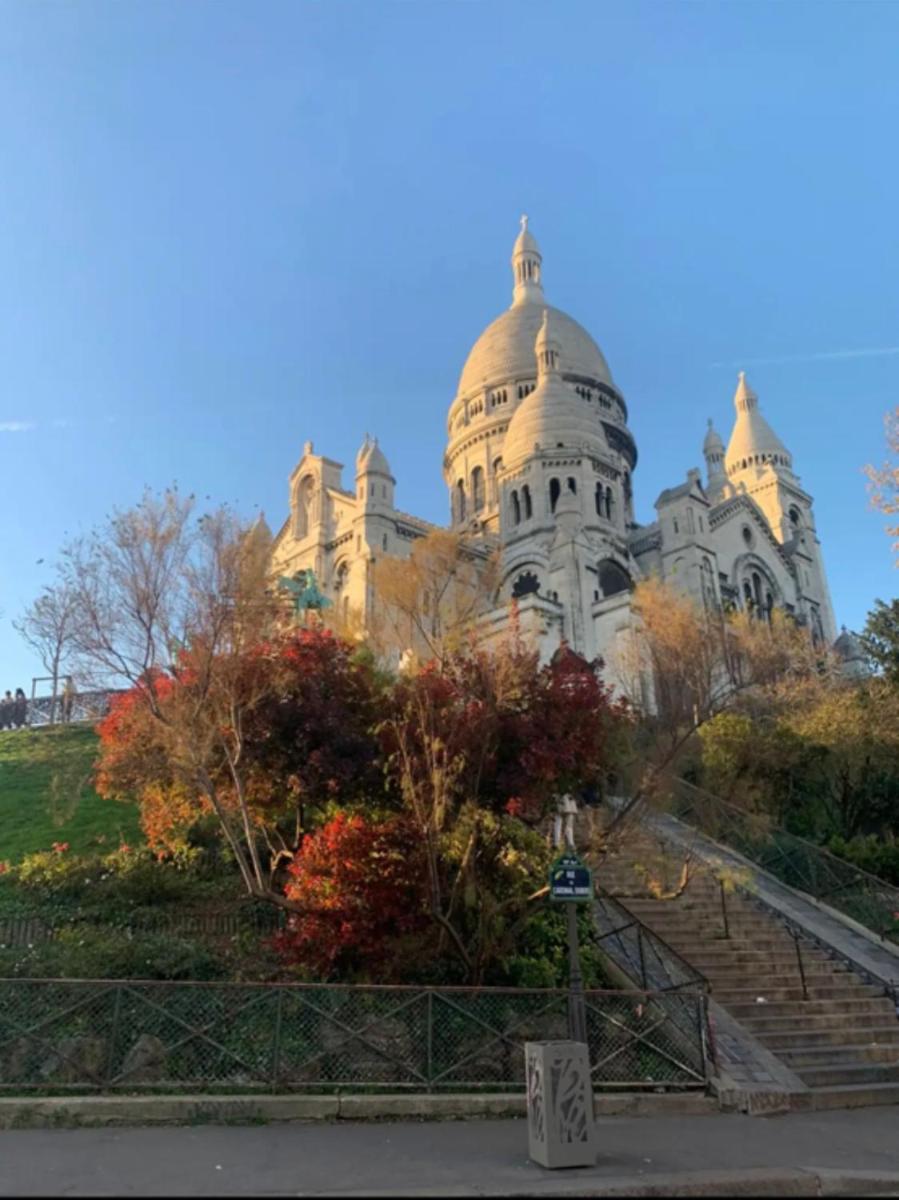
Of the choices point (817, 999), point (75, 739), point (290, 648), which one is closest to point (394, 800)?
point (290, 648)

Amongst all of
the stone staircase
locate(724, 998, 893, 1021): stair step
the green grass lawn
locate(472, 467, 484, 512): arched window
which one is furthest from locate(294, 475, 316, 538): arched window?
locate(724, 998, 893, 1021): stair step

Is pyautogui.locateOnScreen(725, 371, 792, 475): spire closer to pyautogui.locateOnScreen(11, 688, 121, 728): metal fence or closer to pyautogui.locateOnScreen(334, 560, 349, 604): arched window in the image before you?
pyautogui.locateOnScreen(334, 560, 349, 604): arched window

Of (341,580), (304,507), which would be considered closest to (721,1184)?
(341,580)

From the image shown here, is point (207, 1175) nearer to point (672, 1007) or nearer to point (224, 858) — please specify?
Result: point (672, 1007)

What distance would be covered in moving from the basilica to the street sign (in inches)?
1121

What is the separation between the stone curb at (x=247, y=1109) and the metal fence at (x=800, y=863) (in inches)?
277

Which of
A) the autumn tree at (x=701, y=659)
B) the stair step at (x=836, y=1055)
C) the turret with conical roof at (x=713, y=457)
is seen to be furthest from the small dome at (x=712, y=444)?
the stair step at (x=836, y=1055)

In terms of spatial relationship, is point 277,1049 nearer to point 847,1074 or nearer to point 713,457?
point 847,1074

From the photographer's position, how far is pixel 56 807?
718 inches

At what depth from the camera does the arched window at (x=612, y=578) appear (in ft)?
162

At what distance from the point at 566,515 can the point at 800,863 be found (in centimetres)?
3268

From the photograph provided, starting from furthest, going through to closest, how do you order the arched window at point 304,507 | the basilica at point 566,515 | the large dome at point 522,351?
the large dome at point 522,351 → the arched window at point 304,507 → the basilica at point 566,515

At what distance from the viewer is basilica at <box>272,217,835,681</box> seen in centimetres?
4778

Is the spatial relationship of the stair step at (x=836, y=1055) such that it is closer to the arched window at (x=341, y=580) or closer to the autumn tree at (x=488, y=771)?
the autumn tree at (x=488, y=771)
